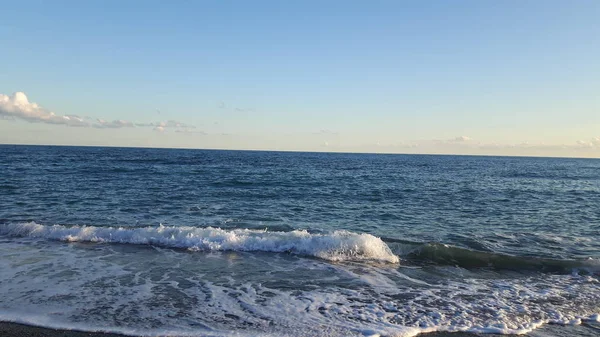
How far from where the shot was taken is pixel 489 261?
36.0ft

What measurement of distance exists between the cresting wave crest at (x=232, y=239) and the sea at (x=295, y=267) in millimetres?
48

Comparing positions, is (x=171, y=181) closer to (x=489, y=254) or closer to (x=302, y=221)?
(x=302, y=221)

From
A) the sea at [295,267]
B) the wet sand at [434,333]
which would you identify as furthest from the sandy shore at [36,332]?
the sea at [295,267]

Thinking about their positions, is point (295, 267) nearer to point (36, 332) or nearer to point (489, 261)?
point (489, 261)

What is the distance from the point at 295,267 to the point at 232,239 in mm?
2847

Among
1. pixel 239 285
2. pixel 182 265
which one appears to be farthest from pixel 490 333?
pixel 182 265

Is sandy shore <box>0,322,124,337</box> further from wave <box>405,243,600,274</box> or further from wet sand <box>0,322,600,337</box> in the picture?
wave <box>405,243,600,274</box>

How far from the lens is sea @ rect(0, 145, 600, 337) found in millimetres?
6582

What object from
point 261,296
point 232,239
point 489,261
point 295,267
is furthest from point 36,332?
point 489,261

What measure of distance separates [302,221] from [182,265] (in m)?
7.08

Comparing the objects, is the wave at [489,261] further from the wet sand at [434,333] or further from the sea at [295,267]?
the wet sand at [434,333]

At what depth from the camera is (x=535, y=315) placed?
7086mm

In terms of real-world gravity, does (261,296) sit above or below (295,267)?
above

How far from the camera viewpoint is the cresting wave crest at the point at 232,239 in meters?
11.5
